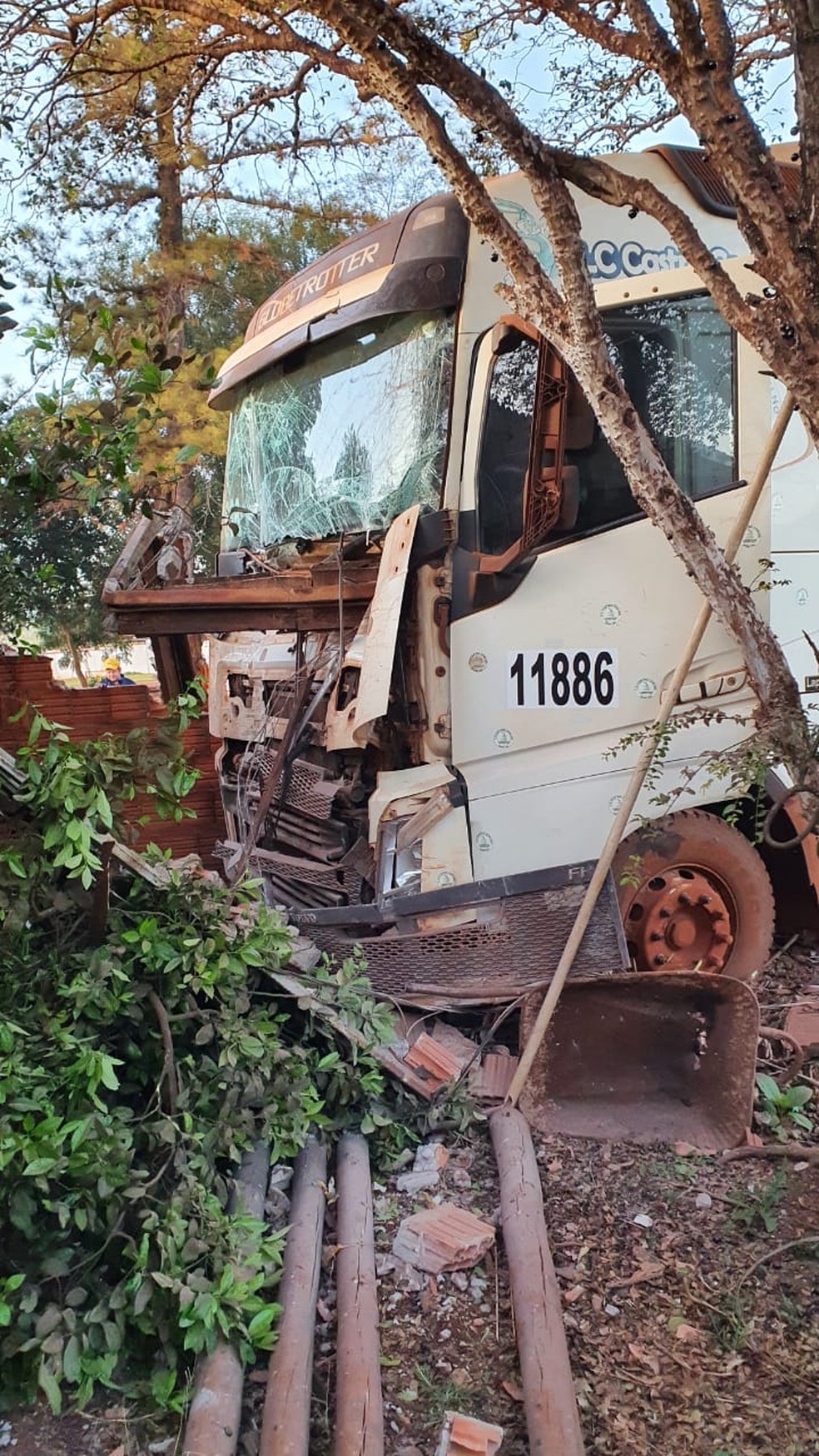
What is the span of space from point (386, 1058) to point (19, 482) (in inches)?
90.3

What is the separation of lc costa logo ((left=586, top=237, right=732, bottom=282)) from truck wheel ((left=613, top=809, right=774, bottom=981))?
89.3 inches

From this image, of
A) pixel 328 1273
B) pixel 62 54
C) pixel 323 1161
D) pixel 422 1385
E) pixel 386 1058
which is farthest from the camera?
pixel 62 54

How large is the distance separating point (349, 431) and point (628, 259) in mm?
1365

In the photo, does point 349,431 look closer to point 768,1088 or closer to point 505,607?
point 505,607

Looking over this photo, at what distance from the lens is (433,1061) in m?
3.76

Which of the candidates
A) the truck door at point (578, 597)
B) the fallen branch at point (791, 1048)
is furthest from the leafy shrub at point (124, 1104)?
the fallen branch at point (791, 1048)

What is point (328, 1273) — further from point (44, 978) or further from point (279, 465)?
point (279, 465)

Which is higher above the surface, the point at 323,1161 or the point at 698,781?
the point at 698,781

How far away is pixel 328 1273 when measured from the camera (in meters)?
2.96

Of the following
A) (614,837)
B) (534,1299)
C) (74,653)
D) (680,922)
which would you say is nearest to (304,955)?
(614,837)

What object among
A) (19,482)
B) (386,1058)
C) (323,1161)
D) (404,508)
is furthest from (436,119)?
(323,1161)

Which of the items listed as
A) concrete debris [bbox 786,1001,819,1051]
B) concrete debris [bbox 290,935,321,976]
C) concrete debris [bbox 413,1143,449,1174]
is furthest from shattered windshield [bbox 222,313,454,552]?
concrete debris [bbox 786,1001,819,1051]

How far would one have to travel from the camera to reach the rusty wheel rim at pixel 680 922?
14.0 feet

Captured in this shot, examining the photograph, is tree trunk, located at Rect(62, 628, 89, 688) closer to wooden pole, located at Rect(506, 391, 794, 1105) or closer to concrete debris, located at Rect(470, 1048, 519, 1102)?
concrete debris, located at Rect(470, 1048, 519, 1102)
